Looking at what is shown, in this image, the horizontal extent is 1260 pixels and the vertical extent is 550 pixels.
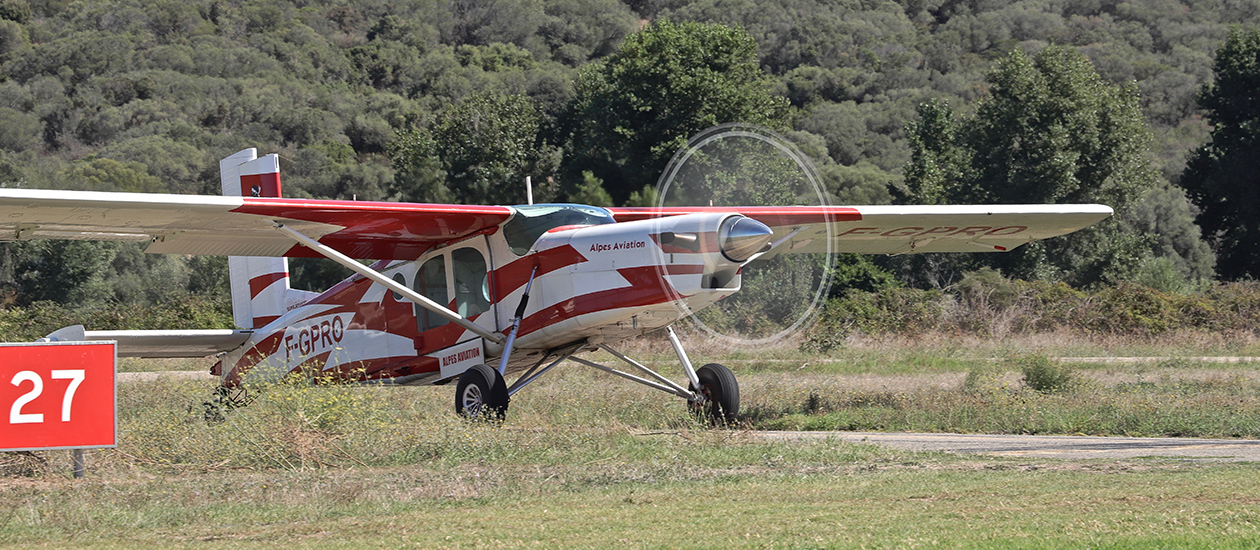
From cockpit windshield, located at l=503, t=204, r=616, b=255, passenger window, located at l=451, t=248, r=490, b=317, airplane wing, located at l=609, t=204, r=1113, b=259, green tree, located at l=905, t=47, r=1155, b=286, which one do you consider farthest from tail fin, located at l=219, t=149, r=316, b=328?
green tree, located at l=905, t=47, r=1155, b=286

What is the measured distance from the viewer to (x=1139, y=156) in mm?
40750

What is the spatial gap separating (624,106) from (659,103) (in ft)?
4.38

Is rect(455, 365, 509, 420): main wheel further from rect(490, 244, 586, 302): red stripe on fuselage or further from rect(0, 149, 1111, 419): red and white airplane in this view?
rect(490, 244, 586, 302): red stripe on fuselage

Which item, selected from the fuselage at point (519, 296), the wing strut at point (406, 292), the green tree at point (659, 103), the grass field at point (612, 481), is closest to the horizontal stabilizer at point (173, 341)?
the fuselage at point (519, 296)

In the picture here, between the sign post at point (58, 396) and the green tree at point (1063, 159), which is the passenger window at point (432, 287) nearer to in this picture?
the sign post at point (58, 396)

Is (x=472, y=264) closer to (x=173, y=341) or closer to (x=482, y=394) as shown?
(x=482, y=394)

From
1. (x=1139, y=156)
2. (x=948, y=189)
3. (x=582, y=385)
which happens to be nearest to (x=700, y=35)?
(x=948, y=189)

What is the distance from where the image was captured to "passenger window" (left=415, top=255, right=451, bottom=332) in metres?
14.4

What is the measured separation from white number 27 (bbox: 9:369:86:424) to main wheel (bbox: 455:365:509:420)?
14.1 ft

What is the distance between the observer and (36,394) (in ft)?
29.9

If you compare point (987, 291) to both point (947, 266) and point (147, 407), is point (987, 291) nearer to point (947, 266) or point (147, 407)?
point (947, 266)

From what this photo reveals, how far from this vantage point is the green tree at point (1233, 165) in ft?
141

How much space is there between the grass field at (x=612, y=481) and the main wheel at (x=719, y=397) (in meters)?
0.25

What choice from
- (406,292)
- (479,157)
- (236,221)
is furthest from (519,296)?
(479,157)
